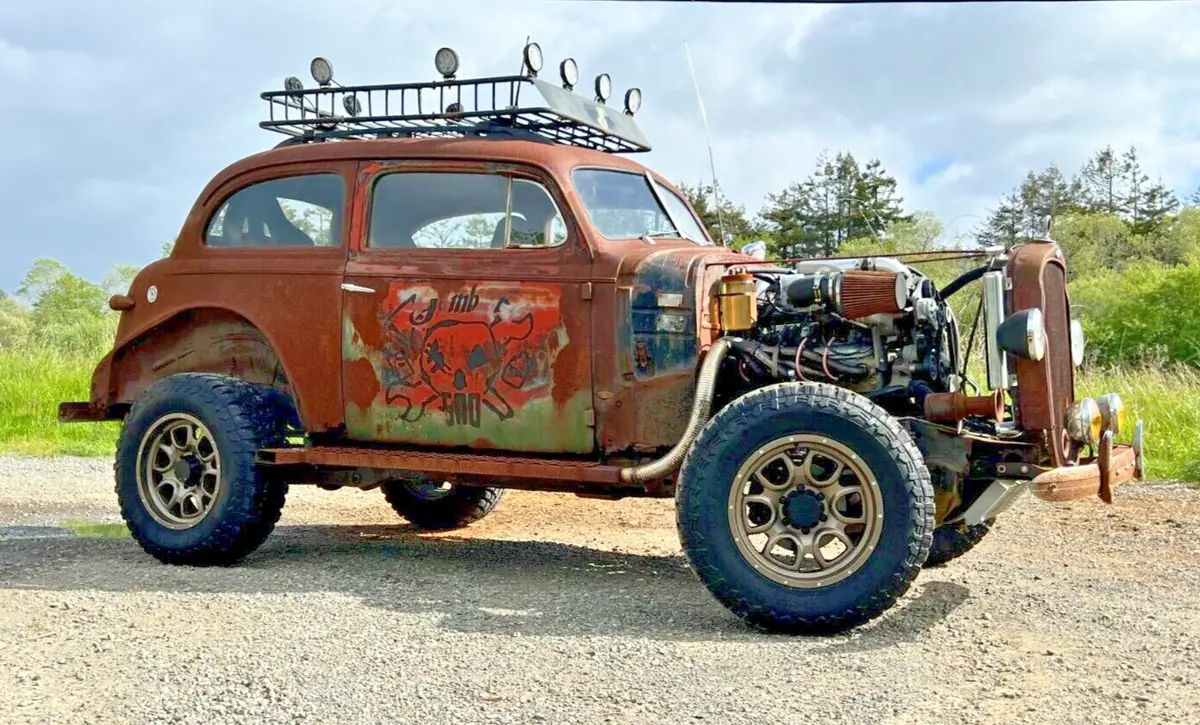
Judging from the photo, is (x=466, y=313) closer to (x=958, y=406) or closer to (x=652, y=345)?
(x=652, y=345)

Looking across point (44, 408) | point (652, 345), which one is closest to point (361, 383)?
point (652, 345)

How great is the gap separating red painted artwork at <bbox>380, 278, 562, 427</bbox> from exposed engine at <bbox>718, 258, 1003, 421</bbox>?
89 centimetres

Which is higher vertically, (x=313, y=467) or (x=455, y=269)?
(x=455, y=269)

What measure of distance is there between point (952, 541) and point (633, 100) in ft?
10.1

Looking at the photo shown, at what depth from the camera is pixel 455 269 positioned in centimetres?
593

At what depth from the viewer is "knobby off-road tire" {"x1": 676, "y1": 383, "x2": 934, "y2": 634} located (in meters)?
4.79

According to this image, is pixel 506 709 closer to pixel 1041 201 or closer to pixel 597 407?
pixel 597 407

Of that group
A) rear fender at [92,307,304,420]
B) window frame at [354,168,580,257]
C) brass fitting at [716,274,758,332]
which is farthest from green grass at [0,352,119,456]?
brass fitting at [716,274,758,332]

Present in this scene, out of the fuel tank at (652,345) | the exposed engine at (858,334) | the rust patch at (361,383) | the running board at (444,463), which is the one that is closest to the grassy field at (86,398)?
the exposed engine at (858,334)

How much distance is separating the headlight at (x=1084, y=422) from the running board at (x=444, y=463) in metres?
1.95

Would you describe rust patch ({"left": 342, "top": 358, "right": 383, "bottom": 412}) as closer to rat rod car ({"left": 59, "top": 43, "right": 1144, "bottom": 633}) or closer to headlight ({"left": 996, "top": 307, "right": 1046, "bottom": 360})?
rat rod car ({"left": 59, "top": 43, "right": 1144, "bottom": 633})

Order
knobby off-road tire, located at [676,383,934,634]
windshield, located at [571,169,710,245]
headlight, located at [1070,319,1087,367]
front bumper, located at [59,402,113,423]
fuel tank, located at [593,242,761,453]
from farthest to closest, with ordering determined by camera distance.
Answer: front bumper, located at [59,402,113,423] < windshield, located at [571,169,710,245] < headlight, located at [1070,319,1087,367] < fuel tank, located at [593,242,761,453] < knobby off-road tire, located at [676,383,934,634]

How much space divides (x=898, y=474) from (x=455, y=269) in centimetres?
234

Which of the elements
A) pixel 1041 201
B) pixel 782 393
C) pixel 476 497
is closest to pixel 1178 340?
pixel 1041 201
